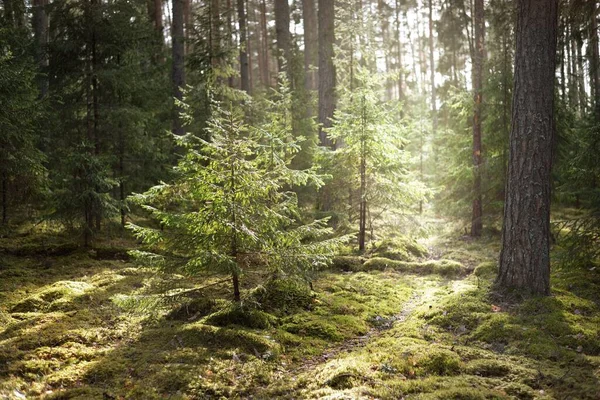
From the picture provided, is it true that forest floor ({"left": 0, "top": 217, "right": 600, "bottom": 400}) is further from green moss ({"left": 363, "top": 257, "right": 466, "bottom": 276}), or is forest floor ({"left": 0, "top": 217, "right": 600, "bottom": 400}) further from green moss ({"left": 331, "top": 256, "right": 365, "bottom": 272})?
green moss ({"left": 331, "top": 256, "right": 365, "bottom": 272})

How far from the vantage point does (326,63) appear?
15.6 meters

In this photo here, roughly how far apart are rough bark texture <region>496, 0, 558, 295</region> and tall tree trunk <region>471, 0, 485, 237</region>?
7.35 metres

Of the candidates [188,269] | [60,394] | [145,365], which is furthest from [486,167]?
[60,394]

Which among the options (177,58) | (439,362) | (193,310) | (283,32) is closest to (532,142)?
(439,362)

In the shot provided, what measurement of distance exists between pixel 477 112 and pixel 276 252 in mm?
11206

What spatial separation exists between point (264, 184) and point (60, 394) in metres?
4.01

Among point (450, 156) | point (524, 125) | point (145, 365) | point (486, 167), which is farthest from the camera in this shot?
point (450, 156)

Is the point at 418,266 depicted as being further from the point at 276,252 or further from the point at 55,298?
the point at 55,298

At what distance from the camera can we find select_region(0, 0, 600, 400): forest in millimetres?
5523

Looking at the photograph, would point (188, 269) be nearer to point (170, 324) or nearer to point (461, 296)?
point (170, 324)

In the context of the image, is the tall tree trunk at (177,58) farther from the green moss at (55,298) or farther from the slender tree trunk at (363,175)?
the green moss at (55,298)

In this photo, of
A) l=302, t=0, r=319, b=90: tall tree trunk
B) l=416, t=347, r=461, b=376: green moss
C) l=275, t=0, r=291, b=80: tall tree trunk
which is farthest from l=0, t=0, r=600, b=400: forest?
l=302, t=0, r=319, b=90: tall tree trunk

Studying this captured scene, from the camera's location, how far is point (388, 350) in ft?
20.1

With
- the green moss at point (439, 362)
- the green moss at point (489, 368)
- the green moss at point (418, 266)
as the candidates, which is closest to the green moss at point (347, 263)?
the green moss at point (418, 266)
